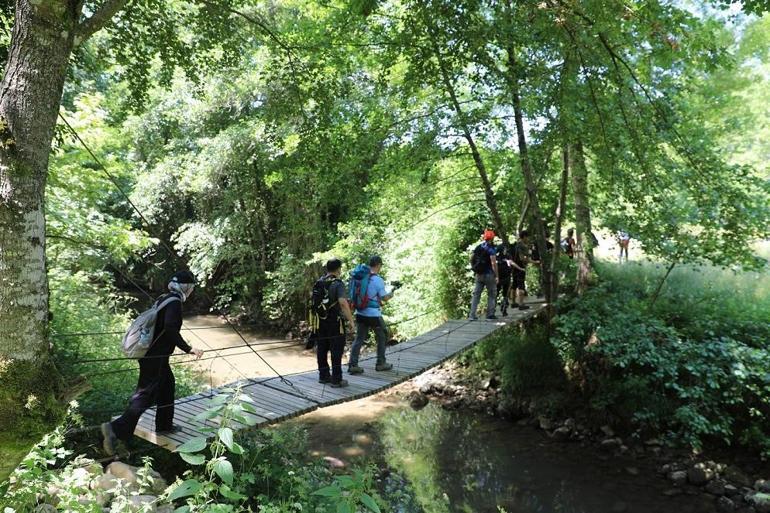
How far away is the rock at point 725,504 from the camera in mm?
5410

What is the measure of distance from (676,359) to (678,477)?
4.63 ft

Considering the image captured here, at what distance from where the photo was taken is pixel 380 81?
7094 mm

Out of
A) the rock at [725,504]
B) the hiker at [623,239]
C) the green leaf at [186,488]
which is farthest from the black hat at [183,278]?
the rock at [725,504]

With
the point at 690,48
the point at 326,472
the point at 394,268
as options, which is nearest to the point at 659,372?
the point at 690,48

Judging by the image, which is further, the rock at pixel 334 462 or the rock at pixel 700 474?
the rock at pixel 334 462

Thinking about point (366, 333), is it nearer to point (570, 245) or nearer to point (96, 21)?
point (96, 21)

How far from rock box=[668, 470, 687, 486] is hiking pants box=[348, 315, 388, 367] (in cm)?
382

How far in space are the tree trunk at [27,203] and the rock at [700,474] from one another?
6.68m

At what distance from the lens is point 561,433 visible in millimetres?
7379

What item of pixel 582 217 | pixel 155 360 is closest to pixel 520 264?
pixel 582 217

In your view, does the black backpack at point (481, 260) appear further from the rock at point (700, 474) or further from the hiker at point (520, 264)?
the rock at point (700, 474)

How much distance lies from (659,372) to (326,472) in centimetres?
430

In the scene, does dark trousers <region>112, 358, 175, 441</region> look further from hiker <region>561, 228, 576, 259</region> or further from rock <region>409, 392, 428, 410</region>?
hiker <region>561, 228, 576, 259</region>

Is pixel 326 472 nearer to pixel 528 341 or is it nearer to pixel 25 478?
pixel 25 478
